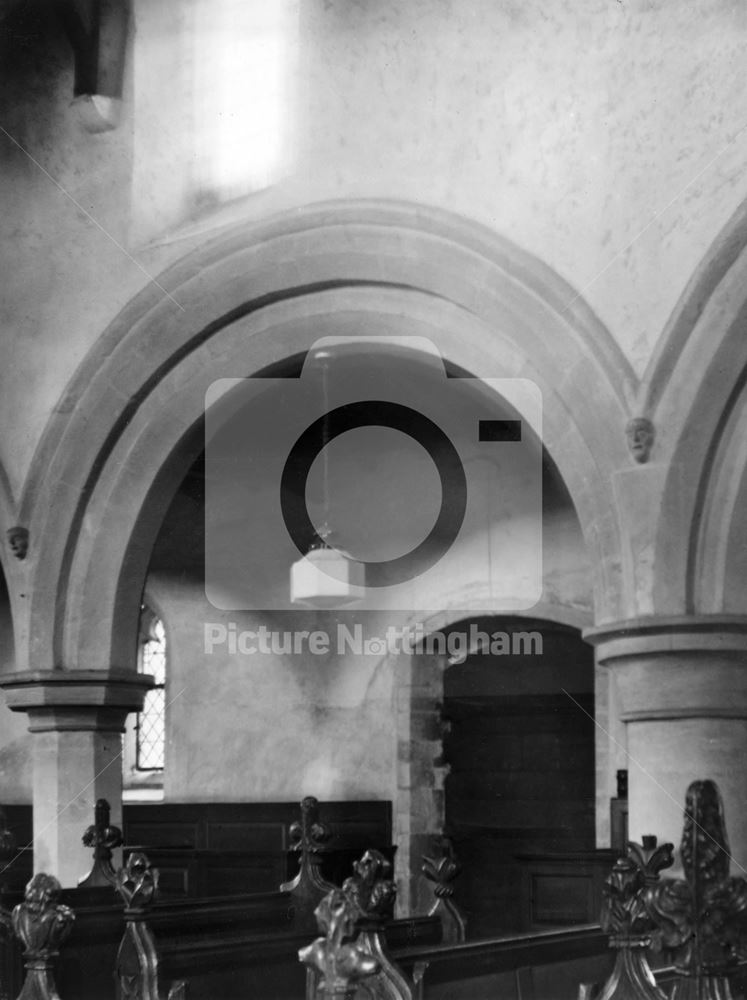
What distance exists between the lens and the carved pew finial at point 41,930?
3.60m

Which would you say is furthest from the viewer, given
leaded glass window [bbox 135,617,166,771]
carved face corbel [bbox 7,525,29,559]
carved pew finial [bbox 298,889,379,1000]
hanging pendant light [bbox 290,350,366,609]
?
leaded glass window [bbox 135,617,166,771]

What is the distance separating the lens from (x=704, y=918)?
96.8 inches

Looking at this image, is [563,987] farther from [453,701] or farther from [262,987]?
[453,701]

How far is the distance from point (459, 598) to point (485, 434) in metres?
1.09

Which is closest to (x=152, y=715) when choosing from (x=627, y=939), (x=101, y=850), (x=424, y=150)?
(x=101, y=850)

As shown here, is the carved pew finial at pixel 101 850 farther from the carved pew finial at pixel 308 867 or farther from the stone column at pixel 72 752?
the carved pew finial at pixel 308 867

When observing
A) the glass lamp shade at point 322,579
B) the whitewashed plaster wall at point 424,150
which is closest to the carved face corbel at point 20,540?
the whitewashed plaster wall at point 424,150

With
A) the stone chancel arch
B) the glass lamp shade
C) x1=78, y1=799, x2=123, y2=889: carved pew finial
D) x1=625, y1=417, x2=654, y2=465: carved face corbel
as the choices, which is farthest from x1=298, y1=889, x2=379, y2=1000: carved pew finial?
the glass lamp shade

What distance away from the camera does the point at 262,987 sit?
477cm

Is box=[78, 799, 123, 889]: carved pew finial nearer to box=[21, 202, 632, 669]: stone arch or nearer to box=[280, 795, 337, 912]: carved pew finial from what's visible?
box=[280, 795, 337, 912]: carved pew finial

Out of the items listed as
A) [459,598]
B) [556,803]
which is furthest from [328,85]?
[556,803]

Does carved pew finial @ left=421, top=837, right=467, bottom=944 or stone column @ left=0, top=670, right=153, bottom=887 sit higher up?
stone column @ left=0, top=670, right=153, bottom=887

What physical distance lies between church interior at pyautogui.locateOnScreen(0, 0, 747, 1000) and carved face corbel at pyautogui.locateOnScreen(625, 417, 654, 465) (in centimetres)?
1

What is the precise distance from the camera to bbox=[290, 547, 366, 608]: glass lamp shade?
28.8 feet
